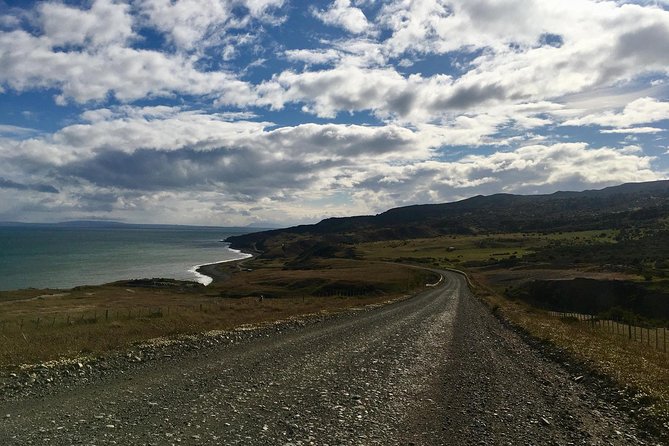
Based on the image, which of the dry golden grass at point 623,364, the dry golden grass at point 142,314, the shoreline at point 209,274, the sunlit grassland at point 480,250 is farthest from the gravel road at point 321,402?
the sunlit grassland at point 480,250

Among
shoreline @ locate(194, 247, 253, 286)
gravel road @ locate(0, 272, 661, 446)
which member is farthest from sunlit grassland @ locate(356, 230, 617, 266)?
gravel road @ locate(0, 272, 661, 446)

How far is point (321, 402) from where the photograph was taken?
13.2m

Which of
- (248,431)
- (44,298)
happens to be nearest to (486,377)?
(248,431)

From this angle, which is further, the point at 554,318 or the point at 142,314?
the point at 554,318

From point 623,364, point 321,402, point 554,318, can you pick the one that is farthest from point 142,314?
point 554,318

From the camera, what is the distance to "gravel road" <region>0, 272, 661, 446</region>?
1064cm

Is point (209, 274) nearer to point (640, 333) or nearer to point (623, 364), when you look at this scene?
point (640, 333)

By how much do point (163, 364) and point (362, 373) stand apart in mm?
7850

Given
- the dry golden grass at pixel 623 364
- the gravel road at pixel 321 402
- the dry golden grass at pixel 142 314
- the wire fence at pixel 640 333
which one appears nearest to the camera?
the gravel road at pixel 321 402

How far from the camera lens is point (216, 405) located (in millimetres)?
12609

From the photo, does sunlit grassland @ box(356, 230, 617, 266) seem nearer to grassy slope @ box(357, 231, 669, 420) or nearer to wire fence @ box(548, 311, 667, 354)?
grassy slope @ box(357, 231, 669, 420)

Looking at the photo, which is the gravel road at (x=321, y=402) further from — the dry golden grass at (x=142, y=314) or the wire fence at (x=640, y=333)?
the wire fence at (x=640, y=333)

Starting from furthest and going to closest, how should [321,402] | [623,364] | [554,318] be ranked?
[554,318] < [623,364] < [321,402]

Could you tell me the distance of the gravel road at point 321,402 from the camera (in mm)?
10641
